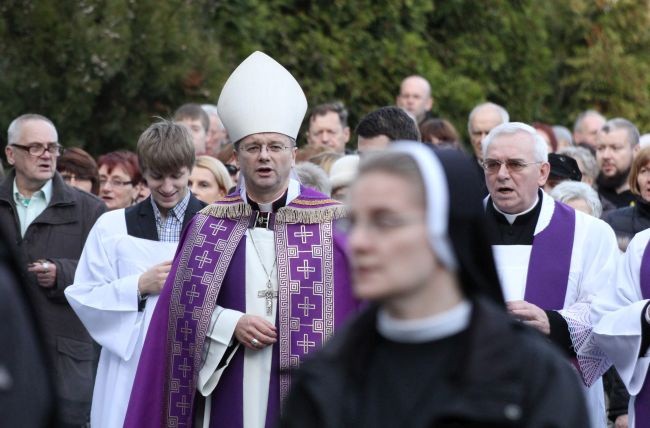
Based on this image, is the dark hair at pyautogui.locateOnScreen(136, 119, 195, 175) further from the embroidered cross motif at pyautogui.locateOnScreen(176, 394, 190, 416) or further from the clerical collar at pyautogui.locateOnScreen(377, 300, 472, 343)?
the clerical collar at pyautogui.locateOnScreen(377, 300, 472, 343)

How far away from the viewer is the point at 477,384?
3725mm

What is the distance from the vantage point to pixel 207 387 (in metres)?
6.86

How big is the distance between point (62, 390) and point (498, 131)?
3.28 metres

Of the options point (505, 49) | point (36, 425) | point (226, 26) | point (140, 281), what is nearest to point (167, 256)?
point (140, 281)

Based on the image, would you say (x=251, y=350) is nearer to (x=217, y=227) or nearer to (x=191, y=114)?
(x=217, y=227)

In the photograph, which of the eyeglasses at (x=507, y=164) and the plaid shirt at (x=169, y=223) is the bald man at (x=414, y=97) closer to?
the plaid shirt at (x=169, y=223)

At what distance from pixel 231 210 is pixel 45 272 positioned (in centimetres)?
249

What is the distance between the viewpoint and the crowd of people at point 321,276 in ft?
12.5

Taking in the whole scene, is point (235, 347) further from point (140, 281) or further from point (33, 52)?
point (33, 52)

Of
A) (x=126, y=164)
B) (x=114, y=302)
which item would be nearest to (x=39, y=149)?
(x=126, y=164)

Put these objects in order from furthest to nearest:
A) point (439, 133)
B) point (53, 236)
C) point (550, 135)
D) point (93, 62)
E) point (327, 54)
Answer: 1. point (327, 54)
2. point (550, 135)
3. point (93, 62)
4. point (439, 133)
5. point (53, 236)

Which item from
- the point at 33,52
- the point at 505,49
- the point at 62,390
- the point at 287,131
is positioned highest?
the point at 505,49

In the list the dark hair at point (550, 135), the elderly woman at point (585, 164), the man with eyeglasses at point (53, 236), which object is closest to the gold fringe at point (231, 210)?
the man with eyeglasses at point (53, 236)

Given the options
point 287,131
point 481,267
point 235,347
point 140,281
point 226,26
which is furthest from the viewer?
point 226,26
